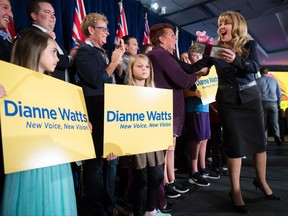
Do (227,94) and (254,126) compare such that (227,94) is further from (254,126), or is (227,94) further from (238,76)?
(254,126)

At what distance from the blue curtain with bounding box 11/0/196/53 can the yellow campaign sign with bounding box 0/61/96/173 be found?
185 centimetres

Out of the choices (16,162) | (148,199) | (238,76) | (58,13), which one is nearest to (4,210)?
(16,162)

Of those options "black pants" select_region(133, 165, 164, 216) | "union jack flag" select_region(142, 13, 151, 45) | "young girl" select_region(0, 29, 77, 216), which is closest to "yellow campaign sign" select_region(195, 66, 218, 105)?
"black pants" select_region(133, 165, 164, 216)

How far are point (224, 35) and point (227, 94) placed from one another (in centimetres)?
49

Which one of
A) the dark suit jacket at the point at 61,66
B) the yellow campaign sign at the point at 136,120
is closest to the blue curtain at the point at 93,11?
the dark suit jacket at the point at 61,66

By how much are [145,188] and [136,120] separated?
48 centimetres

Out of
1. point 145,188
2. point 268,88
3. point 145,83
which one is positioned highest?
point 268,88

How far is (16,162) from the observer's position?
95cm

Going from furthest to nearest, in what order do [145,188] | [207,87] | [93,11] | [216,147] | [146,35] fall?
[146,35]
[93,11]
[216,147]
[207,87]
[145,188]

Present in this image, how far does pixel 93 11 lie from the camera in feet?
11.9

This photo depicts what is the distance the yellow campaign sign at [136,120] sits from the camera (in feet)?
4.70

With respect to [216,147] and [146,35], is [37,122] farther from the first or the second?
[146,35]

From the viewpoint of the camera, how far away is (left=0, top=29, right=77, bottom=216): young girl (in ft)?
3.48

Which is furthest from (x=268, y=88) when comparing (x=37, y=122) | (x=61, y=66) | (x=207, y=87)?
(x=37, y=122)
